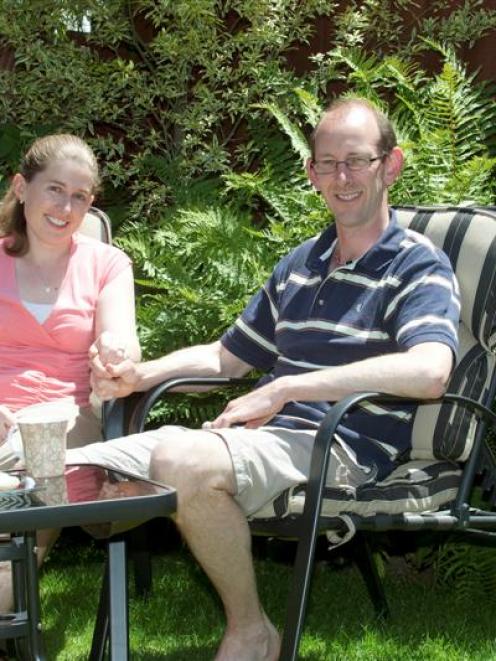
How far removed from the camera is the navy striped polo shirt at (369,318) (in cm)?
282

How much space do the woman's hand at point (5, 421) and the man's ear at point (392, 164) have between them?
1.18m

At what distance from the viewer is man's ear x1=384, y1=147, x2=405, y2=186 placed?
3.12 m

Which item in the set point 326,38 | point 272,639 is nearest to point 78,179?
point 272,639

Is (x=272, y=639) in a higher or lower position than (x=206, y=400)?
lower

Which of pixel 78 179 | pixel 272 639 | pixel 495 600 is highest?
pixel 78 179

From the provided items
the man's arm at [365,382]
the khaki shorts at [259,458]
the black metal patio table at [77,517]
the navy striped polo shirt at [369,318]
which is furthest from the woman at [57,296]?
the black metal patio table at [77,517]

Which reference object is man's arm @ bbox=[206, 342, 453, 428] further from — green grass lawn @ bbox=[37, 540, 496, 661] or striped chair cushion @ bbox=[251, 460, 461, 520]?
green grass lawn @ bbox=[37, 540, 496, 661]

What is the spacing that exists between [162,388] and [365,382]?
649 mm

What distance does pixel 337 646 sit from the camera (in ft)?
10.9

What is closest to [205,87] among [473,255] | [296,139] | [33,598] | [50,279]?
[296,139]

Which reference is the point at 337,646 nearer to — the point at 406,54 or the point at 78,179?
the point at 78,179

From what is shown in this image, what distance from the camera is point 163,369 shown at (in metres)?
3.16

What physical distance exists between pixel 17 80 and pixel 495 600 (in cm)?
310

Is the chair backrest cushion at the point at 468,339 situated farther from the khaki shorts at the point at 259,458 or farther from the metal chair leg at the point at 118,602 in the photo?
the metal chair leg at the point at 118,602
